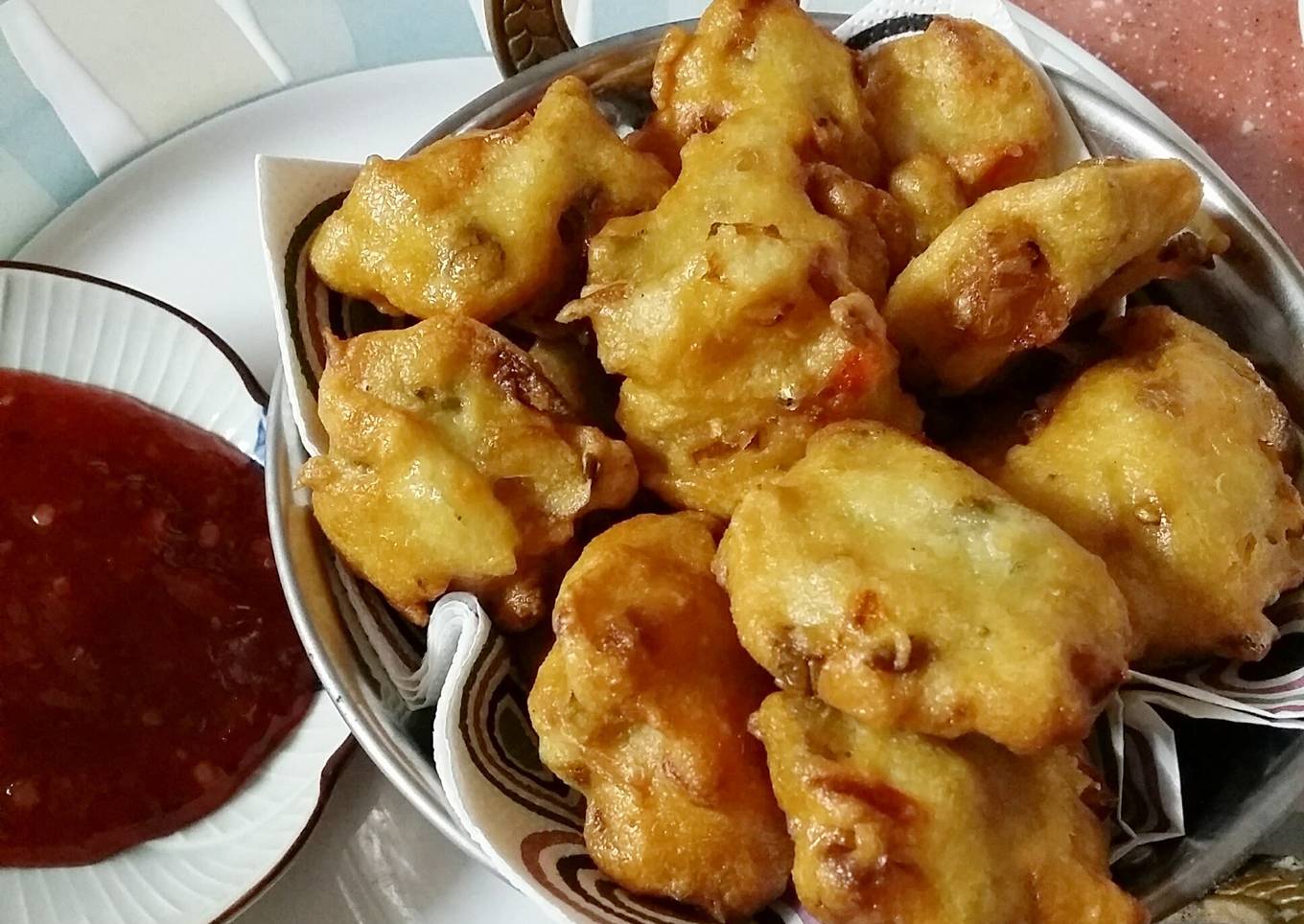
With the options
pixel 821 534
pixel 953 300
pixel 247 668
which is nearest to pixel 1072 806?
pixel 821 534

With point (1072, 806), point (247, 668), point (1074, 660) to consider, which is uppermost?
point (1074, 660)

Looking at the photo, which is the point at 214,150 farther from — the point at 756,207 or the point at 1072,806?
the point at 1072,806

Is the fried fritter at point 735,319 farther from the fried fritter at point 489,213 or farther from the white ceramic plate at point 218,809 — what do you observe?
the white ceramic plate at point 218,809

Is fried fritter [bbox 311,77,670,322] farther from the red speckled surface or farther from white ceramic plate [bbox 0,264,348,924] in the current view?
the red speckled surface

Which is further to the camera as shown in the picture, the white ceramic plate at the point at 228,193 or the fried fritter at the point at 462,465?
the white ceramic plate at the point at 228,193

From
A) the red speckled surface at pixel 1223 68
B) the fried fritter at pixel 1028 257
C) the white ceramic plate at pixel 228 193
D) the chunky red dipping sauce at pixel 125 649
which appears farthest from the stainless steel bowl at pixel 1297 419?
the red speckled surface at pixel 1223 68

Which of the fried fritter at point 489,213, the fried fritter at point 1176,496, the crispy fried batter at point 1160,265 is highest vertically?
the fried fritter at point 489,213

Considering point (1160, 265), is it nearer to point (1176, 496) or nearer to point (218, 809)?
point (1176, 496)

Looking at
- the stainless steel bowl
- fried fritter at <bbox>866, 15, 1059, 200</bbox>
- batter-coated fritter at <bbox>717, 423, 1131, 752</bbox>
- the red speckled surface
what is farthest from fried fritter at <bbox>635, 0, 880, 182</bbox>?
the red speckled surface
